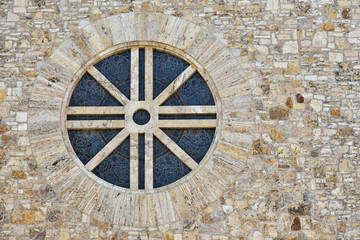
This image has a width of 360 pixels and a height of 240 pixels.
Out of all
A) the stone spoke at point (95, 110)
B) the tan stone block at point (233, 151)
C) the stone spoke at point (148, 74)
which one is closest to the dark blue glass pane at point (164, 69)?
the stone spoke at point (148, 74)

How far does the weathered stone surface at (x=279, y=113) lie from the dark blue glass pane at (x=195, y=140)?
39.0 inches

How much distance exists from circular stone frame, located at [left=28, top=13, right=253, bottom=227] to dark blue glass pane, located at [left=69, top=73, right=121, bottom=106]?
0.17 m

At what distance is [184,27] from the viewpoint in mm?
8820

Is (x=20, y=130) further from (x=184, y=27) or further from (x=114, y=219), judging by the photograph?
(x=184, y=27)

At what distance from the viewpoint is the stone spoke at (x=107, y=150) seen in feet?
27.8

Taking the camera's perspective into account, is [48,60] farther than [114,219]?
Yes

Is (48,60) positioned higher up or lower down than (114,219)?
higher up

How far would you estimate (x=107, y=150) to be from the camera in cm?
851

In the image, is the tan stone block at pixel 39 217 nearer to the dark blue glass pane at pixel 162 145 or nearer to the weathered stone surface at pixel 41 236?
the weathered stone surface at pixel 41 236

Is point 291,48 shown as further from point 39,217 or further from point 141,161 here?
point 39,217

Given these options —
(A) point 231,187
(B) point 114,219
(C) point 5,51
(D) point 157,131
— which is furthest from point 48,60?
(A) point 231,187

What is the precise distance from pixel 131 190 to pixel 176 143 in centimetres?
105

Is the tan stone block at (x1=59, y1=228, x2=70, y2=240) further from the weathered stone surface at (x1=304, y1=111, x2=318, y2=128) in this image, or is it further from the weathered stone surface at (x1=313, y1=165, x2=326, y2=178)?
the weathered stone surface at (x1=304, y1=111, x2=318, y2=128)

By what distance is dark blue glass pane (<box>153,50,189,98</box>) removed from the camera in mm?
8852
